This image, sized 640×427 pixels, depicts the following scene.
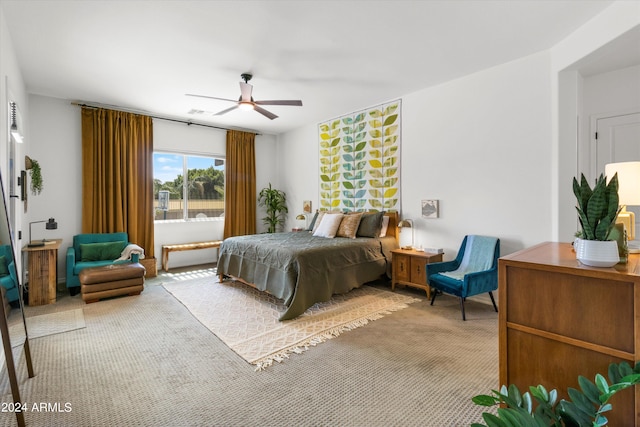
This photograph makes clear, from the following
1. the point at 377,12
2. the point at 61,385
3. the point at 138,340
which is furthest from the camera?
the point at 138,340

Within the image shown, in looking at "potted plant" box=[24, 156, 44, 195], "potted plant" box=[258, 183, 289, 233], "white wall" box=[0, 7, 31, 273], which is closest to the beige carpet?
"white wall" box=[0, 7, 31, 273]

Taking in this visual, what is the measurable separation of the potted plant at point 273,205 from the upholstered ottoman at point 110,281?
3.02m

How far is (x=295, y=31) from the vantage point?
9.35 feet

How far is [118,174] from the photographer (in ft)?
16.4

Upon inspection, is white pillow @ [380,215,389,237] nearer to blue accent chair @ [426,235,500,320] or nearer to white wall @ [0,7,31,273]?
blue accent chair @ [426,235,500,320]

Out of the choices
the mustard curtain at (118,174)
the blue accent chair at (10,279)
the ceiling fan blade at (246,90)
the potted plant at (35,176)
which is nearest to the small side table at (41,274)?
the potted plant at (35,176)

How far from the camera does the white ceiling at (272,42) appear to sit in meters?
2.52

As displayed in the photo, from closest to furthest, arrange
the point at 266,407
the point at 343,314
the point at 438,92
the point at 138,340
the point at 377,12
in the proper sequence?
1. the point at 266,407
2. the point at 377,12
3. the point at 138,340
4. the point at 343,314
5. the point at 438,92

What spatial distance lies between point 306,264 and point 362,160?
2.51 metres

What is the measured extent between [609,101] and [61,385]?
5813 millimetres

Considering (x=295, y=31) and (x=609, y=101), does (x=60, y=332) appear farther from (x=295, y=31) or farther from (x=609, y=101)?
(x=609, y=101)

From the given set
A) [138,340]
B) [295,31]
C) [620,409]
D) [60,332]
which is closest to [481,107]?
[295,31]

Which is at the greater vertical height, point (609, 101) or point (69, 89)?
point (69, 89)

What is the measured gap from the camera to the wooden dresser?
1.13 meters
